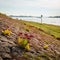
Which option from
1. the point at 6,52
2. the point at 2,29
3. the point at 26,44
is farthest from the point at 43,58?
the point at 2,29

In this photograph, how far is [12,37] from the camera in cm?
1298

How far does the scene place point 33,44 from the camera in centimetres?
1314

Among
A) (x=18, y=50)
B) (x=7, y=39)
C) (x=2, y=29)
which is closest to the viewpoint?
(x=18, y=50)

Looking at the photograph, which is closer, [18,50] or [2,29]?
[18,50]

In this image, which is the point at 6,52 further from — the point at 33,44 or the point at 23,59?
the point at 33,44

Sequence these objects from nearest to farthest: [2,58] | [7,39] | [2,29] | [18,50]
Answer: [2,58] → [18,50] → [7,39] → [2,29]

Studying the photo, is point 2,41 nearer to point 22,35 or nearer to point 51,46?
point 22,35

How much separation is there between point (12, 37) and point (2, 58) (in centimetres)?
253

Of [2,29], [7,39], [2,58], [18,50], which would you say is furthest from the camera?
[2,29]

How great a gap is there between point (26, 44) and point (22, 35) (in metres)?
1.61

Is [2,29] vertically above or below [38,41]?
above

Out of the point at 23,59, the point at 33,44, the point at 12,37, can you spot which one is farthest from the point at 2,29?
the point at 23,59

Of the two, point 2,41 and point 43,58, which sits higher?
point 2,41

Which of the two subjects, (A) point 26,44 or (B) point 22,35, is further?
(B) point 22,35
